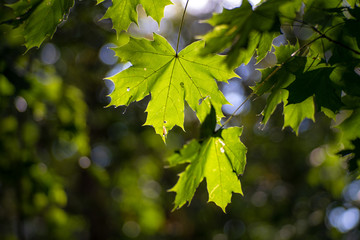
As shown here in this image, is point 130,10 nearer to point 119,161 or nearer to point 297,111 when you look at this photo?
point 297,111

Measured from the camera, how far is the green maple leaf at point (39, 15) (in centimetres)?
159

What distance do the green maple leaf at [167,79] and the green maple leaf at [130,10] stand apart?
12 centimetres

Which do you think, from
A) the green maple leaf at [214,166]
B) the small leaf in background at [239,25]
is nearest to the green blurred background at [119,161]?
the green maple leaf at [214,166]

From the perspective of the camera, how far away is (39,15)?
5.33 feet

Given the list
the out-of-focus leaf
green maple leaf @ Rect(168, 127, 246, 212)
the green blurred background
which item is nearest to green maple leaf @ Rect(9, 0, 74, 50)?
green maple leaf @ Rect(168, 127, 246, 212)

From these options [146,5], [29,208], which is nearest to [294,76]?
[146,5]

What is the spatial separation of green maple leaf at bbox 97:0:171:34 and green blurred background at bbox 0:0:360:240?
102 inches

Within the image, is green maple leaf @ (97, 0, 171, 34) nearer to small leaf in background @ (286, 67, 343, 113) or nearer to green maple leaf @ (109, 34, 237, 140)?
green maple leaf @ (109, 34, 237, 140)

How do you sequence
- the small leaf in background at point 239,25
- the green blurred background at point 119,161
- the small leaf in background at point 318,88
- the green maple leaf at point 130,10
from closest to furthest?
the small leaf in background at point 239,25 < the small leaf in background at point 318,88 < the green maple leaf at point 130,10 < the green blurred background at point 119,161

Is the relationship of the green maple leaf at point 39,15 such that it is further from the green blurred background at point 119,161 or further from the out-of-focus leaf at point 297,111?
the green blurred background at point 119,161

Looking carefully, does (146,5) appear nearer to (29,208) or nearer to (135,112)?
(29,208)

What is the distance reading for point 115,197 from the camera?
9.86 m

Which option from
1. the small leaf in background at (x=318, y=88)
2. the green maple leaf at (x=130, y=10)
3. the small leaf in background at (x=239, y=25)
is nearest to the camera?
the small leaf in background at (x=239, y=25)

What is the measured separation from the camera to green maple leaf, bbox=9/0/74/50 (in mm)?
1591
